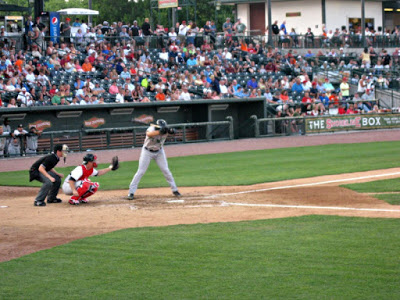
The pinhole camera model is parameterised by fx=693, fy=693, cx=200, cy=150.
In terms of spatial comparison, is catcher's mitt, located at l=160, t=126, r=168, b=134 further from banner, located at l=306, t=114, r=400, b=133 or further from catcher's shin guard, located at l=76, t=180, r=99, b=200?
banner, located at l=306, t=114, r=400, b=133

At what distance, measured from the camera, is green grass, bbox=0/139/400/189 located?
17.9 meters

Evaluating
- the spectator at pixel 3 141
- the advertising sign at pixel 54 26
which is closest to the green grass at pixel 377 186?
the spectator at pixel 3 141

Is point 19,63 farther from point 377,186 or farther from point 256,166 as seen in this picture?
point 377,186

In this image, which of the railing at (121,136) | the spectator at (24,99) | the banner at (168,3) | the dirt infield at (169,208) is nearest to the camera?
the dirt infield at (169,208)

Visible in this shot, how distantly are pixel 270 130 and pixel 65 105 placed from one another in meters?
9.86

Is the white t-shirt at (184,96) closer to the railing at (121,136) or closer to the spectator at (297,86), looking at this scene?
the railing at (121,136)

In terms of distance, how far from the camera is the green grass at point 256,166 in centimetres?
1794

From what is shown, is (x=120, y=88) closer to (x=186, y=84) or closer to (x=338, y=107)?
(x=186, y=84)

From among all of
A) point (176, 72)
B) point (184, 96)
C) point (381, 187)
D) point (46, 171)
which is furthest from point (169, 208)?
point (176, 72)

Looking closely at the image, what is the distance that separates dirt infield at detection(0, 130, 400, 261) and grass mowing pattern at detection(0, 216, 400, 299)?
33.3 inches

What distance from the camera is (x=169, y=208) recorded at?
13.0 metres

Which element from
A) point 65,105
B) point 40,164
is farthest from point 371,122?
point 40,164

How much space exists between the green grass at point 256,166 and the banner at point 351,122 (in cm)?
666

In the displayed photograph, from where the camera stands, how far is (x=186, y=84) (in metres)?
31.5
